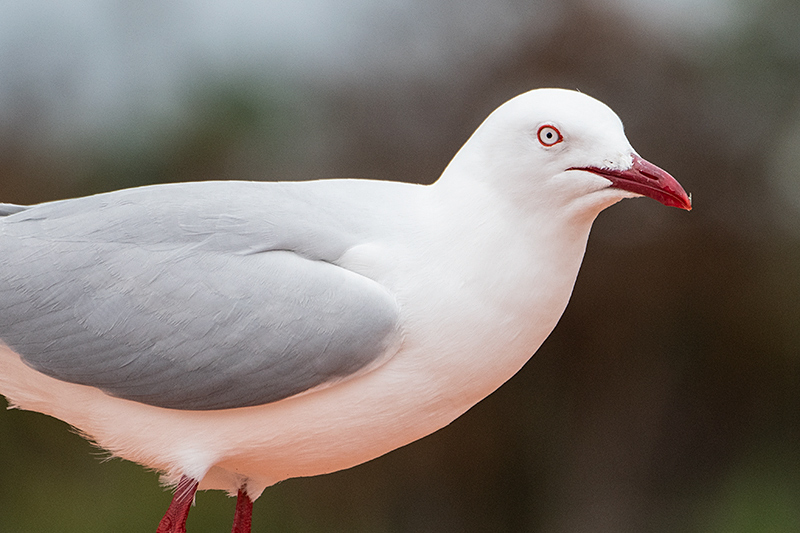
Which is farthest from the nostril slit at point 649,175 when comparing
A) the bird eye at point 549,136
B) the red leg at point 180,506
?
the red leg at point 180,506

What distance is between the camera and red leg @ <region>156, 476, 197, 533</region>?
1.15 meters

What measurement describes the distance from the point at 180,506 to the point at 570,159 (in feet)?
2.27

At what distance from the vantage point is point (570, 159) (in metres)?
1.05

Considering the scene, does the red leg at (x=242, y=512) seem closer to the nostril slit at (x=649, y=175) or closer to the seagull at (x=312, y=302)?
the seagull at (x=312, y=302)

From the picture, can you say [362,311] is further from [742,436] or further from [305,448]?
[742,436]

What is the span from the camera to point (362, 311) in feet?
3.54

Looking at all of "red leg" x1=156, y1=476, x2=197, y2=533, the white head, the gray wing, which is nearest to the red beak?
the white head

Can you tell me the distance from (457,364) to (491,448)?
1.81 metres

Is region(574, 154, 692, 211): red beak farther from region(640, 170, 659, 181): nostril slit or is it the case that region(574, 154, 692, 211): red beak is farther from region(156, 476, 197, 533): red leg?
region(156, 476, 197, 533): red leg

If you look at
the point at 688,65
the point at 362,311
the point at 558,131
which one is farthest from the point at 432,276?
the point at 688,65

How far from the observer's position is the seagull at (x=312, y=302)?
1075 mm

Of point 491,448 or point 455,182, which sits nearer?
point 455,182

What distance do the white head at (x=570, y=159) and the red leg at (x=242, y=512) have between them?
0.64 meters

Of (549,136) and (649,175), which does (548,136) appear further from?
(649,175)
